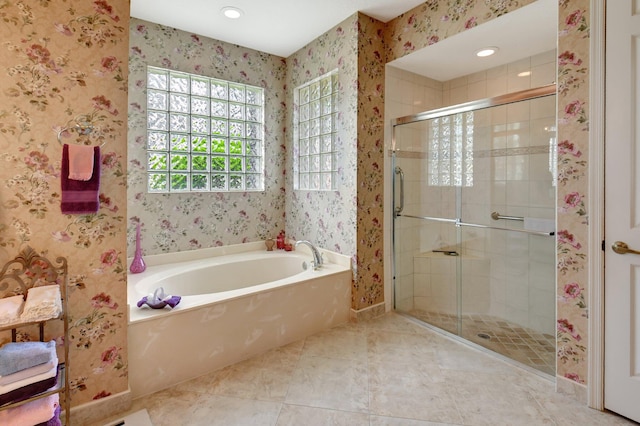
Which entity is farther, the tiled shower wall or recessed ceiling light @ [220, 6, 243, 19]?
recessed ceiling light @ [220, 6, 243, 19]

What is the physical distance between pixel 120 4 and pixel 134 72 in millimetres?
1219

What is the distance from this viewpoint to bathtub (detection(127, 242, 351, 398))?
6.22 ft

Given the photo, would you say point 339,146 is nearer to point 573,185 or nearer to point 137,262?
point 573,185

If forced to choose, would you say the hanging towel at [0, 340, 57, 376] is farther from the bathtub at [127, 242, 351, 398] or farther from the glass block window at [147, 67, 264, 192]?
the glass block window at [147, 67, 264, 192]

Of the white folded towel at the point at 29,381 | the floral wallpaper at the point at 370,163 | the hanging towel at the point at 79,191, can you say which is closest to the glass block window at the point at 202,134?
the floral wallpaper at the point at 370,163

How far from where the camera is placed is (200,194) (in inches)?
124

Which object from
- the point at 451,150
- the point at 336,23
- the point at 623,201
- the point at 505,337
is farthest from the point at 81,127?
the point at 505,337

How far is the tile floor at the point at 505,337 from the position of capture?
2229 millimetres

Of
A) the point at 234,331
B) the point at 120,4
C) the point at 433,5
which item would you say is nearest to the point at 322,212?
the point at 234,331

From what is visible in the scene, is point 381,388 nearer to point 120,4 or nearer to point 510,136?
point 510,136

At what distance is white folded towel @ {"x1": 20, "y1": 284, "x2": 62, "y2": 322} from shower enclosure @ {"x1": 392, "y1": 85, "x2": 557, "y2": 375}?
7.99 feet

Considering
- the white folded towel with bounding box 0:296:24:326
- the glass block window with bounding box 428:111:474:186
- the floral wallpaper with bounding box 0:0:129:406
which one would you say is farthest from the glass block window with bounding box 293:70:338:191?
the white folded towel with bounding box 0:296:24:326

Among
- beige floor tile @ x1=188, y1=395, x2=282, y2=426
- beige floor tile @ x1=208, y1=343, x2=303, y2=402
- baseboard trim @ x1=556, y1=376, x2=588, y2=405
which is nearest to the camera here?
beige floor tile @ x1=188, y1=395, x2=282, y2=426

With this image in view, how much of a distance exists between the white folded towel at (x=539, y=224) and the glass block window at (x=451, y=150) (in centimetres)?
50
